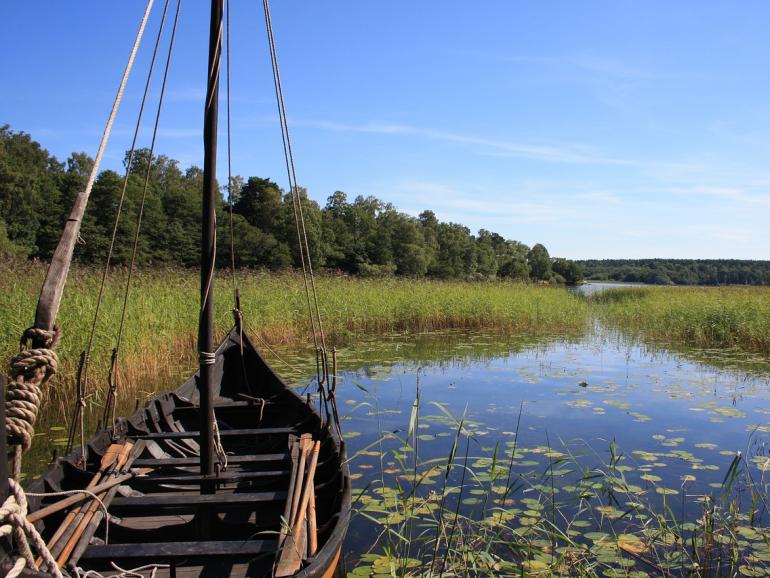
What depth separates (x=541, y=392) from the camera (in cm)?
831

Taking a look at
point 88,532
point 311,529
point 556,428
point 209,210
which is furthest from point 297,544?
point 556,428

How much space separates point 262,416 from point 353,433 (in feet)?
3.71

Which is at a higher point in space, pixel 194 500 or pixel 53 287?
pixel 53 287

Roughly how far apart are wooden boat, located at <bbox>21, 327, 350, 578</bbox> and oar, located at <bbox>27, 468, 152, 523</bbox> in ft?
0.17

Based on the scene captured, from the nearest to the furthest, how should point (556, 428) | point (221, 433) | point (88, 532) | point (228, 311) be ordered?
point (88, 532), point (221, 433), point (556, 428), point (228, 311)

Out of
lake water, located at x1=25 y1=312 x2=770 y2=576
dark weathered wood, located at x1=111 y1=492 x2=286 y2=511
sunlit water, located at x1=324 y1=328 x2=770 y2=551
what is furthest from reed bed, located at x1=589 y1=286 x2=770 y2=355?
dark weathered wood, located at x1=111 y1=492 x2=286 y2=511

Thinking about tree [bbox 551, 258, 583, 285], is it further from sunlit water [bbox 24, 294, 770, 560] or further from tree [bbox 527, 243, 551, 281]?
sunlit water [bbox 24, 294, 770, 560]

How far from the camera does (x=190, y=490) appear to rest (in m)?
3.80

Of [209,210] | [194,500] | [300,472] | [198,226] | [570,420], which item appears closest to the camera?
[194,500]

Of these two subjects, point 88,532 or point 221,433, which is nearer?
point 88,532

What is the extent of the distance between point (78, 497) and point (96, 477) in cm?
37

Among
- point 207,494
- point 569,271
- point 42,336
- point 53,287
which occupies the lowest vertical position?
point 207,494

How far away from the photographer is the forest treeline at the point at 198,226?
1366 inches

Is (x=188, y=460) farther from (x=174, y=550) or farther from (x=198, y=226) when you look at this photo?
(x=198, y=226)
